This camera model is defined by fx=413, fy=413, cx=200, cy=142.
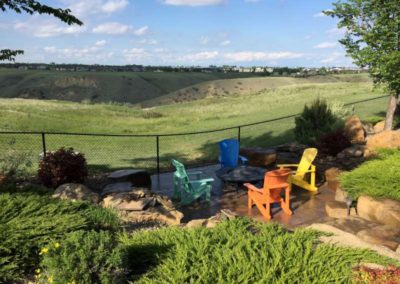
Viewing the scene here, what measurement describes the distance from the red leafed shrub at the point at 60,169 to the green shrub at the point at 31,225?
368 cm

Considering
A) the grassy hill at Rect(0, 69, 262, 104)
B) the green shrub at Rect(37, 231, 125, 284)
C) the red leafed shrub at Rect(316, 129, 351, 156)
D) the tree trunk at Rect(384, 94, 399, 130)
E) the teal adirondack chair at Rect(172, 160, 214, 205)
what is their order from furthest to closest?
the grassy hill at Rect(0, 69, 262, 104), the tree trunk at Rect(384, 94, 399, 130), the red leafed shrub at Rect(316, 129, 351, 156), the teal adirondack chair at Rect(172, 160, 214, 205), the green shrub at Rect(37, 231, 125, 284)

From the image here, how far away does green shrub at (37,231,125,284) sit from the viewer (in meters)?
4.34

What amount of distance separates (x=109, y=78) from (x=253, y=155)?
358ft

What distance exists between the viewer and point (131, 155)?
63.8ft

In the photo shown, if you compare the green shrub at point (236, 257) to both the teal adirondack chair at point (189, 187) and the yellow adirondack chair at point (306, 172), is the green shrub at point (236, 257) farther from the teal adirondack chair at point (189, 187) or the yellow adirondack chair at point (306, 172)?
the yellow adirondack chair at point (306, 172)

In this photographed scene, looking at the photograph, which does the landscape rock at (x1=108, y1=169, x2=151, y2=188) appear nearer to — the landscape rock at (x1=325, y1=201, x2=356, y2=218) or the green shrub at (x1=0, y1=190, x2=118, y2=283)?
the green shrub at (x1=0, y1=190, x2=118, y2=283)

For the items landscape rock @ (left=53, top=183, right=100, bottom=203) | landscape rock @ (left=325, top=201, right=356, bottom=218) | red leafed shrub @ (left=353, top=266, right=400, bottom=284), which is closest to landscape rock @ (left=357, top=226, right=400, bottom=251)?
landscape rock @ (left=325, top=201, right=356, bottom=218)

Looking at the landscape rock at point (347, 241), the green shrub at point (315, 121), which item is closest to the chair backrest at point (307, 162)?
the landscape rock at point (347, 241)

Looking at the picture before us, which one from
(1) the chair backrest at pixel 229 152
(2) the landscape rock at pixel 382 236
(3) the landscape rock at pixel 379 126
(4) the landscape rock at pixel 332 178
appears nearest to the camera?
(2) the landscape rock at pixel 382 236

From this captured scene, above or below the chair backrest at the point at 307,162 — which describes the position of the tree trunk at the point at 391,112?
above

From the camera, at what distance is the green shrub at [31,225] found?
5.18 metres

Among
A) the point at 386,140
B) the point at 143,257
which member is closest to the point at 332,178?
the point at 386,140

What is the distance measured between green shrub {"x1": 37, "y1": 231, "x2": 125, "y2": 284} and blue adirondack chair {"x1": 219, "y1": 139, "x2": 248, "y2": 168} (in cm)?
773

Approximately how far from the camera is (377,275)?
4.80 meters
